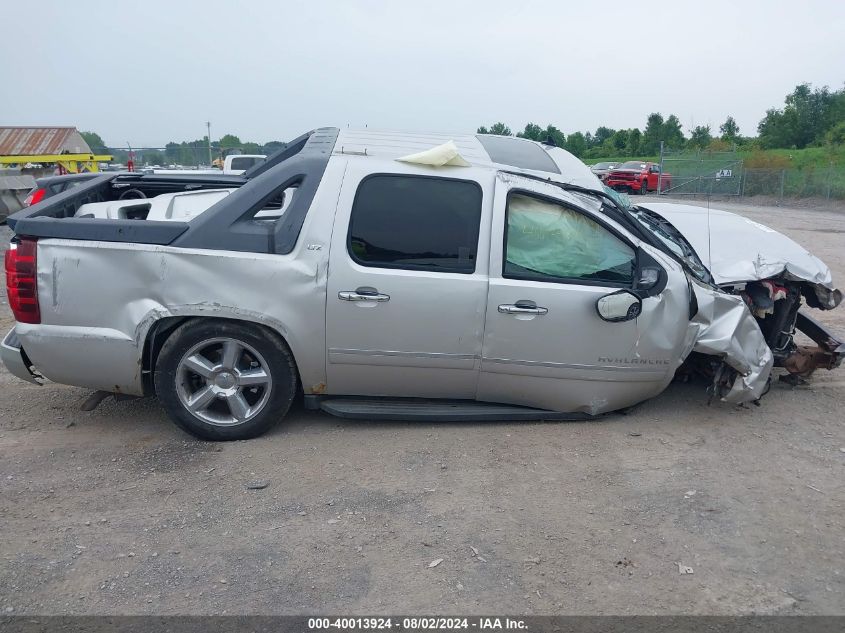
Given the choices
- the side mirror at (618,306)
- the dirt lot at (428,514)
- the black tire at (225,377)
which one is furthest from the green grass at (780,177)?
the black tire at (225,377)

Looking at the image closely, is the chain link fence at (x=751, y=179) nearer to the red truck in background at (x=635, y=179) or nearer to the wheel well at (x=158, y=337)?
the red truck in background at (x=635, y=179)

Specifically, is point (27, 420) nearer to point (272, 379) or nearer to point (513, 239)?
point (272, 379)

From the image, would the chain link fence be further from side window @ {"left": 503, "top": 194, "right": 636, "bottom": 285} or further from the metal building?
A: side window @ {"left": 503, "top": 194, "right": 636, "bottom": 285}

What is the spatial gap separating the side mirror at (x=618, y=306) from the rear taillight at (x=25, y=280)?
3.32m

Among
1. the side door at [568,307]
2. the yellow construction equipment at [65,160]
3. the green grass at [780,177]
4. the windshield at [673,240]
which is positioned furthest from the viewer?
the green grass at [780,177]

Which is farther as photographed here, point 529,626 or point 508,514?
point 508,514

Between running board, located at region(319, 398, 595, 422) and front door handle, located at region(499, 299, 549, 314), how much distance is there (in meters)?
0.69

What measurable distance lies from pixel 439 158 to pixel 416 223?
449 mm

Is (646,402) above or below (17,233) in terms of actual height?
below

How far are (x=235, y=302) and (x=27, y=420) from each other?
1809mm

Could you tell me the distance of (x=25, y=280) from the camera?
4.20 m

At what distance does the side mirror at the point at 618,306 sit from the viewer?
14.0 ft

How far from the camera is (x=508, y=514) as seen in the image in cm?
361

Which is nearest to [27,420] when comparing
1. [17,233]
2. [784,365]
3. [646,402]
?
[17,233]
